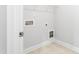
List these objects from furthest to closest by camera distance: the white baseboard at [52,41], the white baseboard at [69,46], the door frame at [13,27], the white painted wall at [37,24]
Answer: the white baseboard at [69,46], the white baseboard at [52,41], the white painted wall at [37,24], the door frame at [13,27]

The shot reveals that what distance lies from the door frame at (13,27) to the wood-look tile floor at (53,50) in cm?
134

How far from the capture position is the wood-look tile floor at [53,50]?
237cm

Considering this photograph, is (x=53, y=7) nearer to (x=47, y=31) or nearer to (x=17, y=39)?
(x=47, y=31)

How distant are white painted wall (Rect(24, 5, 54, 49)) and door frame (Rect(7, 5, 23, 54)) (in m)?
1.15

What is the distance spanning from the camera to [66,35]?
2.72 meters

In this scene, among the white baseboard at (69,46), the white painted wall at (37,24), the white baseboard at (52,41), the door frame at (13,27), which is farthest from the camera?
the white baseboard at (69,46)

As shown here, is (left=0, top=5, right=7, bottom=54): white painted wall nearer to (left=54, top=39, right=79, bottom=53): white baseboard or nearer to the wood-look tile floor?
the wood-look tile floor

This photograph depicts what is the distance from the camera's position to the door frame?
1.01 metres

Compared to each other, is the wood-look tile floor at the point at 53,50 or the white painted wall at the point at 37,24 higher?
the white painted wall at the point at 37,24

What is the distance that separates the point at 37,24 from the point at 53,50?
0.71 meters

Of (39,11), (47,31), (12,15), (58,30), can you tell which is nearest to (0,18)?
(12,15)

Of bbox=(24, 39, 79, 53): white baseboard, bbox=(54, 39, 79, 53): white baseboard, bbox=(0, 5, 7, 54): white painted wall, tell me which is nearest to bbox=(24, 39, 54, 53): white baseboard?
bbox=(24, 39, 79, 53): white baseboard

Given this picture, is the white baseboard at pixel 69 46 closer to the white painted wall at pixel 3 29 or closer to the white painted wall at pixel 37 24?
the white painted wall at pixel 37 24

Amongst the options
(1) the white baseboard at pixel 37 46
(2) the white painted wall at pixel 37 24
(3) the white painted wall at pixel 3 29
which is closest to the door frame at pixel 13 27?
(3) the white painted wall at pixel 3 29
